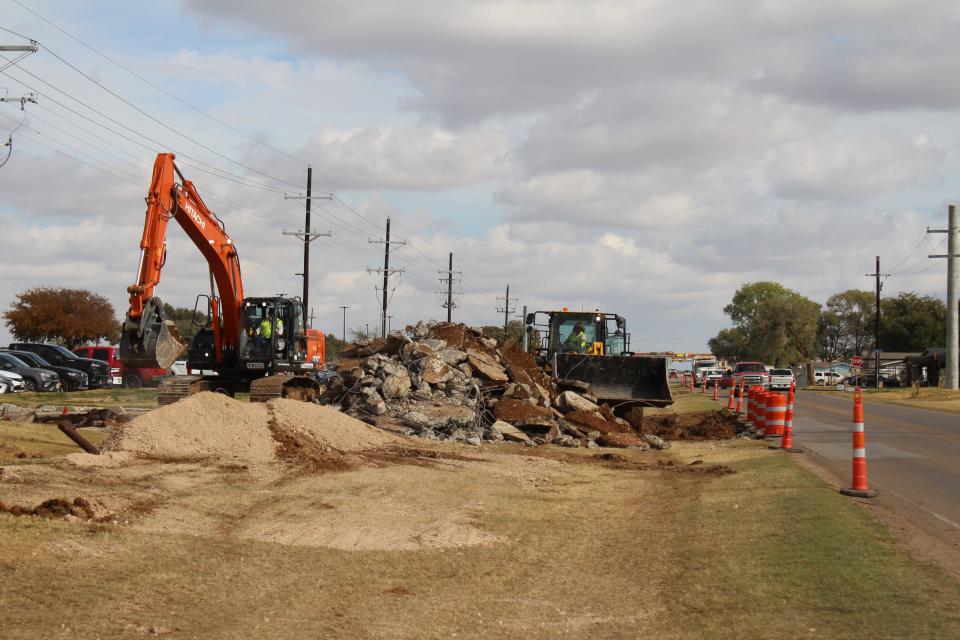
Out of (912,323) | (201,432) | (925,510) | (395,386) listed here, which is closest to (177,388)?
(395,386)

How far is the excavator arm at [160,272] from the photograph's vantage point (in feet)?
59.7

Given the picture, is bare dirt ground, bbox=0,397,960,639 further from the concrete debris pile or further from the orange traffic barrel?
the orange traffic barrel

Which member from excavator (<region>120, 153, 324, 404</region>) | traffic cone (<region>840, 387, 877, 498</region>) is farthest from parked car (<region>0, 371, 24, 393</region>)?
traffic cone (<region>840, 387, 877, 498</region>)

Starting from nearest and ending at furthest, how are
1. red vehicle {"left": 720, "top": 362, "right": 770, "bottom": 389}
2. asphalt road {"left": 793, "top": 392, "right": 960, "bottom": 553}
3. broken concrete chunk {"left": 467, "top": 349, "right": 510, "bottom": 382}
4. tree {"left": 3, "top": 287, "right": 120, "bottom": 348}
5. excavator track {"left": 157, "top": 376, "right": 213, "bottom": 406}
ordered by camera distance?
asphalt road {"left": 793, "top": 392, "right": 960, "bottom": 553}, broken concrete chunk {"left": 467, "top": 349, "right": 510, "bottom": 382}, excavator track {"left": 157, "top": 376, "right": 213, "bottom": 406}, red vehicle {"left": 720, "top": 362, "right": 770, "bottom": 389}, tree {"left": 3, "top": 287, "right": 120, "bottom": 348}

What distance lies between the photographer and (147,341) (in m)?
18.1

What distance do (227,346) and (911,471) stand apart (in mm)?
17024

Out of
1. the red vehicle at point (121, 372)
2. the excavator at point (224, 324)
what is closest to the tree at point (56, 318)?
the red vehicle at point (121, 372)

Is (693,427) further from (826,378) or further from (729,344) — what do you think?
(729,344)

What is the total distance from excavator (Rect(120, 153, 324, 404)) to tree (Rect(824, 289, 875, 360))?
402ft

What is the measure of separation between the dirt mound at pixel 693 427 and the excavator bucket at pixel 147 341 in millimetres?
11558

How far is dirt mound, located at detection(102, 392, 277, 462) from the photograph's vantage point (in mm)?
14250

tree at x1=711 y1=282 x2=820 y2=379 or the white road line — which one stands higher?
tree at x1=711 y1=282 x2=820 y2=379

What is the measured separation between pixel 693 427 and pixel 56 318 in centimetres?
5983

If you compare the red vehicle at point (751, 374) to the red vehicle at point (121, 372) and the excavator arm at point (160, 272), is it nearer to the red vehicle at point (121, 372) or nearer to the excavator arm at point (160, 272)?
the red vehicle at point (121, 372)
